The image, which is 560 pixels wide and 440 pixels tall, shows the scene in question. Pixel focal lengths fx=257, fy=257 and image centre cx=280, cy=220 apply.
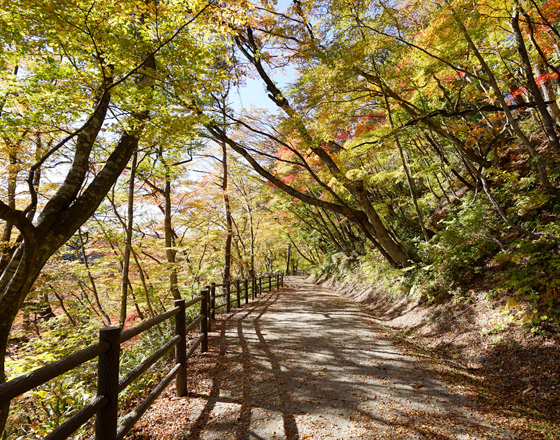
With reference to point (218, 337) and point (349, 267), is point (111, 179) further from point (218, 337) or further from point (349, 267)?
point (349, 267)

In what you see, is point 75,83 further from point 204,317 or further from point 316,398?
point 316,398

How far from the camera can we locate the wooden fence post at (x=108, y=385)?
199 cm

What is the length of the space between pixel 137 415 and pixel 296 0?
28.5 ft

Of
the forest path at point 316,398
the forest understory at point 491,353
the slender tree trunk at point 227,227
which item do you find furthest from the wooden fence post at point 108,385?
the slender tree trunk at point 227,227

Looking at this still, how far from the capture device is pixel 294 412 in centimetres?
302

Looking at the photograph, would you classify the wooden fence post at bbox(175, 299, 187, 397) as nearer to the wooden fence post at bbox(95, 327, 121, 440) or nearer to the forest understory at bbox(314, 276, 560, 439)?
the wooden fence post at bbox(95, 327, 121, 440)

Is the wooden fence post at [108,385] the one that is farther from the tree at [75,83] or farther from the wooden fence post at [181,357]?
the tree at [75,83]

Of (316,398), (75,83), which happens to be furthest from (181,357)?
→ (75,83)

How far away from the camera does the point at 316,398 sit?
10.8 feet

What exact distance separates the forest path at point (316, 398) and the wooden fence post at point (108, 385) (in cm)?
89

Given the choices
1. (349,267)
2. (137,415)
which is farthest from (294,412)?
(349,267)

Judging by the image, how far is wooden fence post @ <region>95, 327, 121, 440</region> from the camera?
78.3 inches

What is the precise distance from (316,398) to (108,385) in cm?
243

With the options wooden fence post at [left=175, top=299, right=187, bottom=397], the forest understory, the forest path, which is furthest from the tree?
the forest understory
